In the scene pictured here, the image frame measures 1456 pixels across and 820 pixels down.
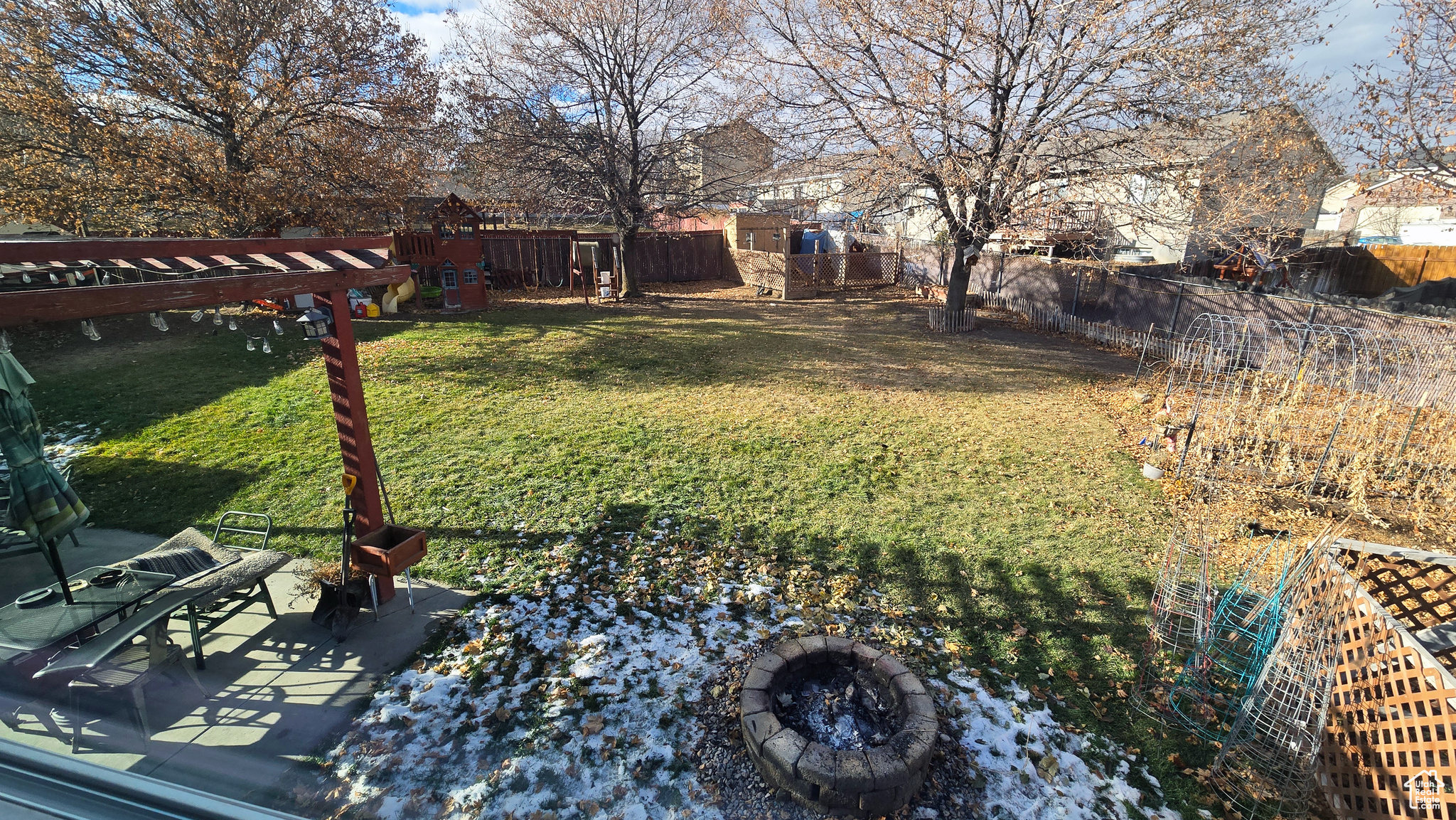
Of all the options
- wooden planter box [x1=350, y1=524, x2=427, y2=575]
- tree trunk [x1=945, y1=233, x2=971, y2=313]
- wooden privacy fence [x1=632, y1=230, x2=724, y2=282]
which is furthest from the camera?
wooden privacy fence [x1=632, y1=230, x2=724, y2=282]

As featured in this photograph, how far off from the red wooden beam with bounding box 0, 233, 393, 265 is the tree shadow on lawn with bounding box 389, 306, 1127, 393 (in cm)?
→ 640

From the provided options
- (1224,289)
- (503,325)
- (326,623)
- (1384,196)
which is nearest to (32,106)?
(503,325)

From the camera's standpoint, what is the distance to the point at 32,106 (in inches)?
442

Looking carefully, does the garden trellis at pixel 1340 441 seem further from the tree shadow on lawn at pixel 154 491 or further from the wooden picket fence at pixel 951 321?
the tree shadow on lawn at pixel 154 491

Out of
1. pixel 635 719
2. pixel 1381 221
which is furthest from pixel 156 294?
pixel 1381 221

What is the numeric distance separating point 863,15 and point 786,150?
3.28 m

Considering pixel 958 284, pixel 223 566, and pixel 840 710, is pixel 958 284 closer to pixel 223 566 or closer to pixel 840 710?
pixel 840 710

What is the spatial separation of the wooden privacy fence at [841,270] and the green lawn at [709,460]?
7.95 metres

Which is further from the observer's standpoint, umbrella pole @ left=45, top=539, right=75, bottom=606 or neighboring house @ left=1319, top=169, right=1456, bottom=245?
neighboring house @ left=1319, top=169, right=1456, bottom=245

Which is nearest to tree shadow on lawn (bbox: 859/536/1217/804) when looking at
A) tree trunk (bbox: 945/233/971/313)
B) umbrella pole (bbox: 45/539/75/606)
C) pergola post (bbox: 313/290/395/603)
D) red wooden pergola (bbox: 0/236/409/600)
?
pergola post (bbox: 313/290/395/603)

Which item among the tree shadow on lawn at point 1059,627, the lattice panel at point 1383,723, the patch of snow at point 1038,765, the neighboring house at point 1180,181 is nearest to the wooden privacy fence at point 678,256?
the neighboring house at point 1180,181

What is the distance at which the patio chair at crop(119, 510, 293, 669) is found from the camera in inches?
157

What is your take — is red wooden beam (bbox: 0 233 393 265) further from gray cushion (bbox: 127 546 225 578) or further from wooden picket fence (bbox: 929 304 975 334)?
wooden picket fence (bbox: 929 304 975 334)

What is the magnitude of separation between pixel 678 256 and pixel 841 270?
6406 millimetres
